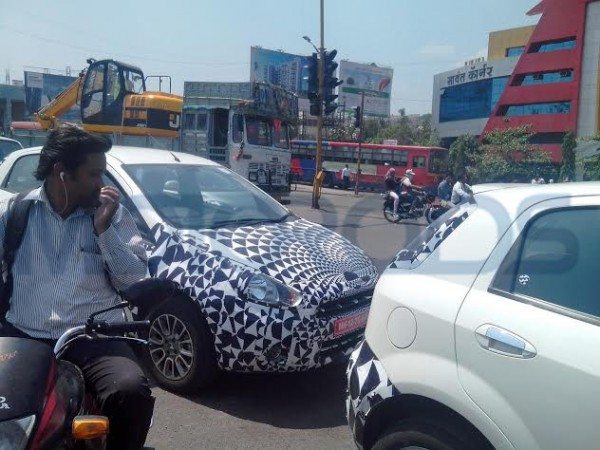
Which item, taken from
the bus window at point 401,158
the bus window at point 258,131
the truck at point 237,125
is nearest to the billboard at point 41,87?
the bus window at point 401,158

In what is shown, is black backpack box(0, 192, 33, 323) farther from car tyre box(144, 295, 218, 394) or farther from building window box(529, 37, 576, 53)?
building window box(529, 37, 576, 53)

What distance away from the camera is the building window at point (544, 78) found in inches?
1747

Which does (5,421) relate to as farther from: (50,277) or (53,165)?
(53,165)

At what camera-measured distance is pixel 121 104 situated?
691 inches

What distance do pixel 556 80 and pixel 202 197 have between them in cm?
4534

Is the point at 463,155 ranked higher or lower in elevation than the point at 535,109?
lower

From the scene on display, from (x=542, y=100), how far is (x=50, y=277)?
48159 mm

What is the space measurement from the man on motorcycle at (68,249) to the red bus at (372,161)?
1184 inches

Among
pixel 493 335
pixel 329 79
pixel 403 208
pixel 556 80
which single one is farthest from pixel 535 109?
pixel 493 335

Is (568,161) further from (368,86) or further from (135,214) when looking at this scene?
(368,86)

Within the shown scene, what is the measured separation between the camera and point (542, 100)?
4612 cm

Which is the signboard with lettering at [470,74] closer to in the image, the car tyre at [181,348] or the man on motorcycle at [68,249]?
the car tyre at [181,348]

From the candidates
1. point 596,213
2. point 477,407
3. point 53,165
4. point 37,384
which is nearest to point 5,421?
point 37,384

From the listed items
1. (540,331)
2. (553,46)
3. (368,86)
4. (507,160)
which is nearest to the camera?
(540,331)
